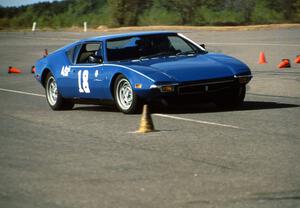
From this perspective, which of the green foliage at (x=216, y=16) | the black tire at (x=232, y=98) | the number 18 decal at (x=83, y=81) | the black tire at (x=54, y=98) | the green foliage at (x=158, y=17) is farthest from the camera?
the green foliage at (x=158, y=17)

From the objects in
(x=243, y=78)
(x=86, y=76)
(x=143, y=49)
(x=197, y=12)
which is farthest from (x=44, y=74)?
(x=197, y=12)

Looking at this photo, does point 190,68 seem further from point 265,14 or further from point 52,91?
point 265,14

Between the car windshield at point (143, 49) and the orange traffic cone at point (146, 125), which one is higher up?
the car windshield at point (143, 49)

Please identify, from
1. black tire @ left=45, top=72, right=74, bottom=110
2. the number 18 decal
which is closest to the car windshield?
the number 18 decal

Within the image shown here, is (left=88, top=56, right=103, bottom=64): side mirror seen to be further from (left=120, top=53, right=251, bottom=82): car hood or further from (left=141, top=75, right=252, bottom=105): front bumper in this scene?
(left=141, top=75, right=252, bottom=105): front bumper

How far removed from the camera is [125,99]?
44.9 ft

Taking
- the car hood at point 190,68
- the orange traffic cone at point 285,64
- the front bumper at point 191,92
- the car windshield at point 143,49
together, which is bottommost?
the orange traffic cone at point 285,64

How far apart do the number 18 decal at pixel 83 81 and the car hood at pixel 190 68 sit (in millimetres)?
1104

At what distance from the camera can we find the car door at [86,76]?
46.4 ft

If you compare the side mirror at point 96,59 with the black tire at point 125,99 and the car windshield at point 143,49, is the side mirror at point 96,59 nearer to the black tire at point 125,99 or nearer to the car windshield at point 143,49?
the car windshield at point 143,49

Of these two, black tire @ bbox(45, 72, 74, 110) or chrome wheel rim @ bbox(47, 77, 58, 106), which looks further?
chrome wheel rim @ bbox(47, 77, 58, 106)

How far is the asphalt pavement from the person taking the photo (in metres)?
7.12

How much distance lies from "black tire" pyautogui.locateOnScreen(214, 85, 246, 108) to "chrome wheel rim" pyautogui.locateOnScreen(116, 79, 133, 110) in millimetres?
1280

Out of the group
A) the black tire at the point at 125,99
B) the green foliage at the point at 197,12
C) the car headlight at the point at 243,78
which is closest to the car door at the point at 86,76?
Answer: the black tire at the point at 125,99
